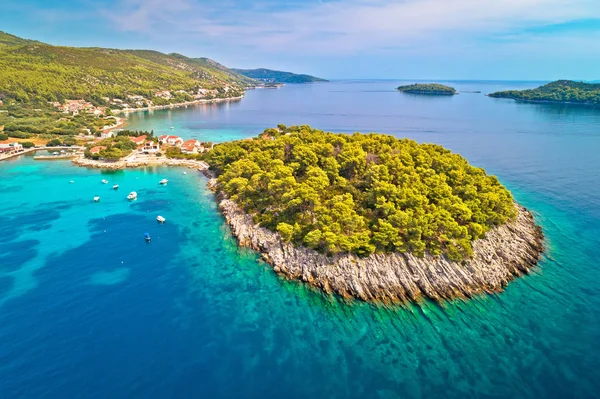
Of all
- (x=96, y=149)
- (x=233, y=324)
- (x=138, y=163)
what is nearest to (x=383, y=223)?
(x=233, y=324)

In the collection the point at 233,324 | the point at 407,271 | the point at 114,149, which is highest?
the point at 114,149

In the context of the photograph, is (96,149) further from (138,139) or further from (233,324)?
(233,324)

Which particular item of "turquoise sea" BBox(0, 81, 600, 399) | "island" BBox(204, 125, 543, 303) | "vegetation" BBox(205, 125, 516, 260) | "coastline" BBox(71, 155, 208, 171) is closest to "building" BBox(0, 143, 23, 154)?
"coastline" BBox(71, 155, 208, 171)

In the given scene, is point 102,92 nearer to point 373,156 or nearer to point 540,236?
point 373,156

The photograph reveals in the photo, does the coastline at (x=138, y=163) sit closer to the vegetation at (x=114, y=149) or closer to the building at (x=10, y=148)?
the vegetation at (x=114, y=149)

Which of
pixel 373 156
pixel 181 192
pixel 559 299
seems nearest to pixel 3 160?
pixel 181 192

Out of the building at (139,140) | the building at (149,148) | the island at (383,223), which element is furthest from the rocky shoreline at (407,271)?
the building at (139,140)
